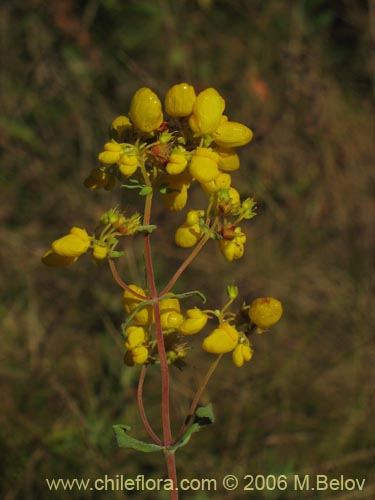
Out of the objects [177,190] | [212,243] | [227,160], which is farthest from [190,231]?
[212,243]

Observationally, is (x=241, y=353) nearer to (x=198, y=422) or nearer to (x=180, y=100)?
(x=198, y=422)

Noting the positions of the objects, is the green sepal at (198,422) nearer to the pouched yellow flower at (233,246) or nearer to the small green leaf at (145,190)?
the pouched yellow flower at (233,246)

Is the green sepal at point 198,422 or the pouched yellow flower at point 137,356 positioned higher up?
the pouched yellow flower at point 137,356

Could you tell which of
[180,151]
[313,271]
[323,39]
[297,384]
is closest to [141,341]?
[180,151]

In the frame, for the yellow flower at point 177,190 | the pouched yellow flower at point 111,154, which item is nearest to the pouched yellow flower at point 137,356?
the yellow flower at point 177,190

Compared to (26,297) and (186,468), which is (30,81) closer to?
(26,297)

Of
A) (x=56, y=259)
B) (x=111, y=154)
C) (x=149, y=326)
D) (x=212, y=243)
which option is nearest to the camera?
(x=111, y=154)
